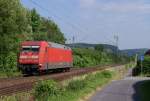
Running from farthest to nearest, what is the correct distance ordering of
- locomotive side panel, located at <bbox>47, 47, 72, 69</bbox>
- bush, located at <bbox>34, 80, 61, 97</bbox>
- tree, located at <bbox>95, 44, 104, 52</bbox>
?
tree, located at <bbox>95, 44, 104, 52</bbox> < locomotive side panel, located at <bbox>47, 47, 72, 69</bbox> < bush, located at <bbox>34, 80, 61, 97</bbox>

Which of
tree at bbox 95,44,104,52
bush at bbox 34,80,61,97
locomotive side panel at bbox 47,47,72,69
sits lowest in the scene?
bush at bbox 34,80,61,97

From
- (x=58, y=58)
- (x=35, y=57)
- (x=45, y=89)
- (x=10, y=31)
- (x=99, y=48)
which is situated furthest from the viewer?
(x=99, y=48)

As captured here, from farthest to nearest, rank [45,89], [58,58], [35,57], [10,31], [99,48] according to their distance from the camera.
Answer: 1. [99,48]
2. [58,58]
3. [10,31]
4. [35,57]
5. [45,89]

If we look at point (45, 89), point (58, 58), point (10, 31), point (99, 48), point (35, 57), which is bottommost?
point (45, 89)

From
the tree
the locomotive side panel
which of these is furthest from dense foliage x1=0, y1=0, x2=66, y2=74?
the tree

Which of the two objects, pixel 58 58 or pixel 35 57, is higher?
pixel 35 57

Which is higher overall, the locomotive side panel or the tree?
the tree

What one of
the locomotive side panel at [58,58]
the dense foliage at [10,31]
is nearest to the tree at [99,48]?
the locomotive side panel at [58,58]

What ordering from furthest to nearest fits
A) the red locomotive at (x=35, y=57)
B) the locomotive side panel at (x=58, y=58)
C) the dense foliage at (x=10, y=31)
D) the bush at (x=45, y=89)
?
the dense foliage at (x=10, y=31) → the locomotive side panel at (x=58, y=58) → the red locomotive at (x=35, y=57) → the bush at (x=45, y=89)

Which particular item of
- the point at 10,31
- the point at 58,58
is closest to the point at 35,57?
the point at 10,31

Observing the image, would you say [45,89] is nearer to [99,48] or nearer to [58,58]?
[58,58]

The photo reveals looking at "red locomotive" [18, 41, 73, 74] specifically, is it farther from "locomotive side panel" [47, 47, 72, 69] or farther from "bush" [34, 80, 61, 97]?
"bush" [34, 80, 61, 97]

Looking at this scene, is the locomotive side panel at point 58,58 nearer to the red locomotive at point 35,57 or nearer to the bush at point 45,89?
the red locomotive at point 35,57

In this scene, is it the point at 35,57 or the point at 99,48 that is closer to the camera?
the point at 35,57
